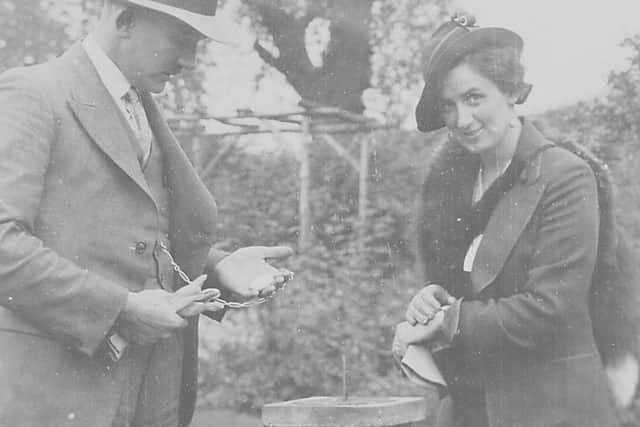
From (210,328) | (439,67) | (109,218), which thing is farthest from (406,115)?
(109,218)

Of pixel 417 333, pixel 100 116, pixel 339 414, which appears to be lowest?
pixel 339 414

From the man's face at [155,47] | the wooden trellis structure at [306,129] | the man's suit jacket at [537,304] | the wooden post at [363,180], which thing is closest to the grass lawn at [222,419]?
the wooden trellis structure at [306,129]

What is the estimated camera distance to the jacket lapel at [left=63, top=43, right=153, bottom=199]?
2479 mm

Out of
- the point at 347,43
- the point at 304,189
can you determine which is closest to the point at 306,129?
the point at 304,189

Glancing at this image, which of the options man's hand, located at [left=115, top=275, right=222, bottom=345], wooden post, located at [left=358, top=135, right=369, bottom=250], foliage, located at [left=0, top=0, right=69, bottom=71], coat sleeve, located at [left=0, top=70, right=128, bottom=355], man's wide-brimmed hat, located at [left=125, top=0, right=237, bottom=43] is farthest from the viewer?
foliage, located at [left=0, top=0, right=69, bottom=71]

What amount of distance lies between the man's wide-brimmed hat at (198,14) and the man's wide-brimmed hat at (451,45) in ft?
2.13

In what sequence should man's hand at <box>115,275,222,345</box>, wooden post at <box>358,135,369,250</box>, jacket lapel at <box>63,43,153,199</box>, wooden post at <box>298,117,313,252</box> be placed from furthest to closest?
wooden post at <box>358,135,369,250</box>, wooden post at <box>298,117,313,252</box>, jacket lapel at <box>63,43,153,199</box>, man's hand at <box>115,275,222,345</box>

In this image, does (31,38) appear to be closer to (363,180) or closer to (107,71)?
(363,180)

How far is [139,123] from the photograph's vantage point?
8.96 feet

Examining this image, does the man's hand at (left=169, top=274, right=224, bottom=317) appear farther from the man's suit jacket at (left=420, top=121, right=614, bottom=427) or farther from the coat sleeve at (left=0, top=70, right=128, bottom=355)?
the man's suit jacket at (left=420, top=121, right=614, bottom=427)

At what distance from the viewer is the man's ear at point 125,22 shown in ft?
8.57

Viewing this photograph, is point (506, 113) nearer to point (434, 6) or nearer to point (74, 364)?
point (74, 364)

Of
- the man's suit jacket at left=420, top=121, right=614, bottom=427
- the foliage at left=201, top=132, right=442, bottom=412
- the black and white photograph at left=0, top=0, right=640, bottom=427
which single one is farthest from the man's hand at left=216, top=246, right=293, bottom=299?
the foliage at left=201, top=132, right=442, bottom=412

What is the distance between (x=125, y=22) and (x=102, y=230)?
0.58m
